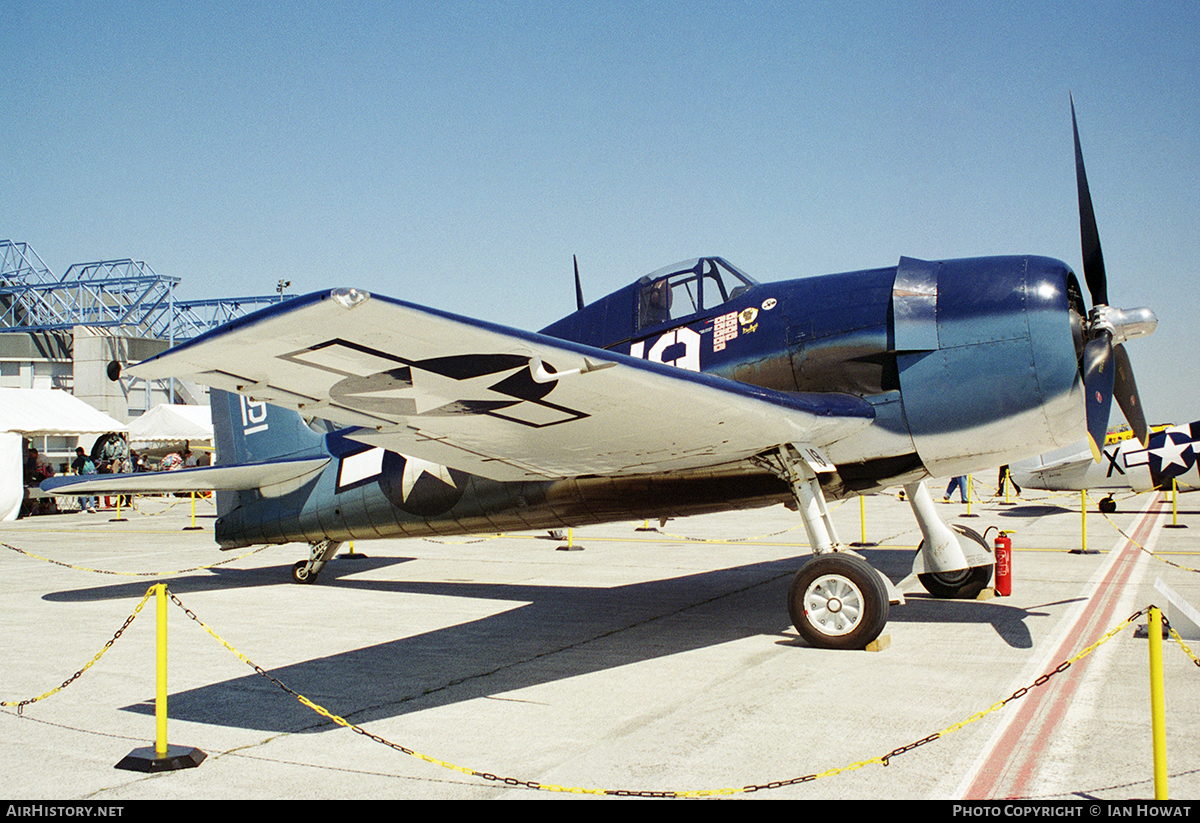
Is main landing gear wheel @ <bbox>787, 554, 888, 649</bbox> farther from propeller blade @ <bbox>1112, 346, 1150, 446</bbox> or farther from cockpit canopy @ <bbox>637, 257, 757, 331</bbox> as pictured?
propeller blade @ <bbox>1112, 346, 1150, 446</bbox>

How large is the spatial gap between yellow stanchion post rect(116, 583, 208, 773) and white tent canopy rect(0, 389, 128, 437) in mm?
26605

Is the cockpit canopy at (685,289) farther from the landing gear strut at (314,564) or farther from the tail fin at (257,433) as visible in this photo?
the landing gear strut at (314,564)

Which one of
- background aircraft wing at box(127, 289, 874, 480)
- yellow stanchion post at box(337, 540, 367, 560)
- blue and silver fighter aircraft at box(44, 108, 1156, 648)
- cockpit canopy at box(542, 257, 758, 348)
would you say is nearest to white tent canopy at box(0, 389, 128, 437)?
yellow stanchion post at box(337, 540, 367, 560)

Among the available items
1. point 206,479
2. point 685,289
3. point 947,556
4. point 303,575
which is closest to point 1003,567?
point 947,556

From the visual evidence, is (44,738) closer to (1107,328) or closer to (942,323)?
(942,323)

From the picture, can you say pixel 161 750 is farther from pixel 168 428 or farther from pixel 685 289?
pixel 168 428

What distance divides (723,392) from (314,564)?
7.08 metres

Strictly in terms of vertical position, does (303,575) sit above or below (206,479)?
below

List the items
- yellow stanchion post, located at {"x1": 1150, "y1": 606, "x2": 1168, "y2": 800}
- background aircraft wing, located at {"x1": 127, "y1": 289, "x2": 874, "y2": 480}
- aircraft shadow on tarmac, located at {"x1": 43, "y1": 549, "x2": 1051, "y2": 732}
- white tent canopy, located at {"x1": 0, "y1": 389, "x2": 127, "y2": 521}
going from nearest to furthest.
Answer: yellow stanchion post, located at {"x1": 1150, "y1": 606, "x2": 1168, "y2": 800}
background aircraft wing, located at {"x1": 127, "y1": 289, "x2": 874, "y2": 480}
aircraft shadow on tarmac, located at {"x1": 43, "y1": 549, "x2": 1051, "y2": 732}
white tent canopy, located at {"x1": 0, "y1": 389, "x2": 127, "y2": 521}

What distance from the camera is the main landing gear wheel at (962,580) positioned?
815cm

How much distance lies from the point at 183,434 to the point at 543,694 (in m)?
33.4

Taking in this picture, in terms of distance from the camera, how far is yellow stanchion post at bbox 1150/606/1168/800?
296cm

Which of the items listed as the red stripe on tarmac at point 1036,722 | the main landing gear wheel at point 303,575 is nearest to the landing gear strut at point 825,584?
the red stripe on tarmac at point 1036,722

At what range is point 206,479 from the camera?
9383mm
